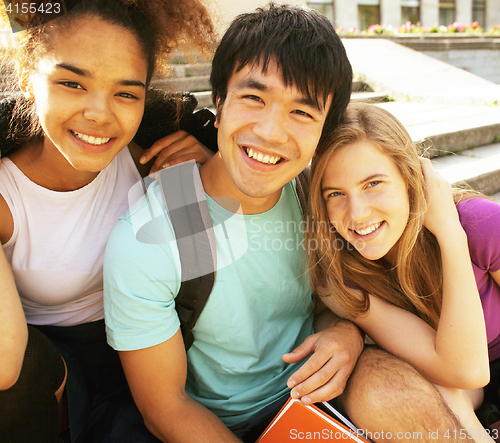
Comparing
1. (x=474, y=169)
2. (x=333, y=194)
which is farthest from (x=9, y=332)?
(x=474, y=169)

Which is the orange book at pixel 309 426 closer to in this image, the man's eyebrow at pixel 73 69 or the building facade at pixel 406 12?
the man's eyebrow at pixel 73 69

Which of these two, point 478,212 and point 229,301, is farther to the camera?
point 478,212

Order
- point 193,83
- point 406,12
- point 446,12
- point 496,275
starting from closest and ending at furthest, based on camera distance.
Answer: point 496,275 → point 193,83 → point 406,12 → point 446,12

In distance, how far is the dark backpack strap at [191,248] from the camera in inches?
63.6

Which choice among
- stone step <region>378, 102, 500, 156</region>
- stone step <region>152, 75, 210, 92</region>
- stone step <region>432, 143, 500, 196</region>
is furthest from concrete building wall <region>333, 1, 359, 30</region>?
stone step <region>432, 143, 500, 196</region>

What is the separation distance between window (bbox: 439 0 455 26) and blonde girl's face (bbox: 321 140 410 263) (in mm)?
22036

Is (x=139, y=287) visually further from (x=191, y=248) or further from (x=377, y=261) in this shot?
(x=377, y=261)

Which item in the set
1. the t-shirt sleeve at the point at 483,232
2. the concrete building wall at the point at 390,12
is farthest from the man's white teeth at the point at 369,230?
Result: the concrete building wall at the point at 390,12

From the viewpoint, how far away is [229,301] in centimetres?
175

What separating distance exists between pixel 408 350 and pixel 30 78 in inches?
79.8

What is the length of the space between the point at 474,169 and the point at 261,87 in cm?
310

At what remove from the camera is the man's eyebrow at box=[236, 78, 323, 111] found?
1.67 metres

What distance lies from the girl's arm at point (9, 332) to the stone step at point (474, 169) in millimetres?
3456

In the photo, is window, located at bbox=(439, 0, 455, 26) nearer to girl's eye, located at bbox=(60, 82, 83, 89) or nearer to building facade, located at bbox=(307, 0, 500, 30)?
building facade, located at bbox=(307, 0, 500, 30)
